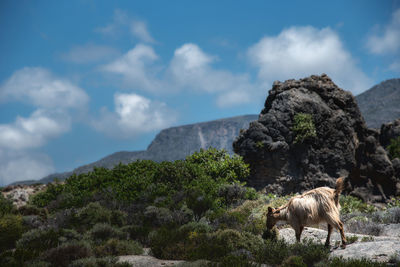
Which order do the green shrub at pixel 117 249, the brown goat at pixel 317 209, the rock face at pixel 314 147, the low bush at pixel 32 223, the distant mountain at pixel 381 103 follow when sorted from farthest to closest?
the distant mountain at pixel 381 103 < the rock face at pixel 314 147 < the low bush at pixel 32 223 < the green shrub at pixel 117 249 < the brown goat at pixel 317 209

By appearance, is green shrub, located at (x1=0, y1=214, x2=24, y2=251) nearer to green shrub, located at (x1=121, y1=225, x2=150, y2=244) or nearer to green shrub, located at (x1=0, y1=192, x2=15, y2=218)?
green shrub, located at (x1=0, y1=192, x2=15, y2=218)

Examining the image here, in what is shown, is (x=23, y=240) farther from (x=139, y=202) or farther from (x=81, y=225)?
(x=139, y=202)

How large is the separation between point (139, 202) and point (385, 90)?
196m

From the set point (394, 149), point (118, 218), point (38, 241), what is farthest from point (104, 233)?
point (394, 149)

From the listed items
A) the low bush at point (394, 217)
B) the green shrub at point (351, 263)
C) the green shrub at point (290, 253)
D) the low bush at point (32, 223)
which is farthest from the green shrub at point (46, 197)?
the low bush at point (394, 217)

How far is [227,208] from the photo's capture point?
49.2 feet

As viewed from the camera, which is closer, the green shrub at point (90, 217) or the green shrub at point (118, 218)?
the green shrub at point (90, 217)

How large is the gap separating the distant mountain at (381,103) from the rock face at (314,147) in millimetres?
88074

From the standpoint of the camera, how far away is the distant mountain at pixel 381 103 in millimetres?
117325

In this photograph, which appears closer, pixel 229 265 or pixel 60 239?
pixel 229 265

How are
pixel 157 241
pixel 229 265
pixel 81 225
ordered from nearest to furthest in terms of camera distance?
pixel 229 265
pixel 157 241
pixel 81 225

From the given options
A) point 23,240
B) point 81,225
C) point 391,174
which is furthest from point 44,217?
point 391,174

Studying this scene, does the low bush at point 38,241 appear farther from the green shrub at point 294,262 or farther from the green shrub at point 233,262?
the green shrub at point 294,262

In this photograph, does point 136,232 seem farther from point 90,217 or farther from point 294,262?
point 294,262
